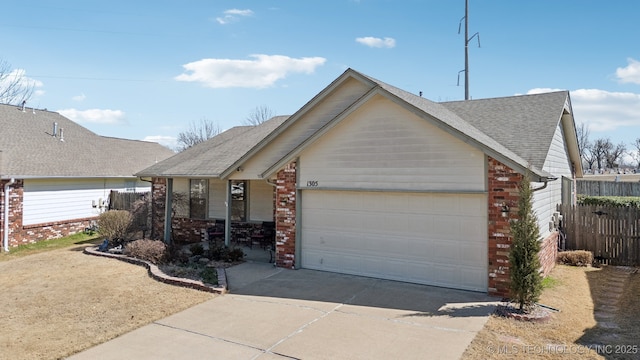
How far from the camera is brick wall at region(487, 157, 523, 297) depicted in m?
8.36

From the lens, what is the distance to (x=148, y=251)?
1221 centimetres

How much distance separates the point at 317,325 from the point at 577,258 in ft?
30.3

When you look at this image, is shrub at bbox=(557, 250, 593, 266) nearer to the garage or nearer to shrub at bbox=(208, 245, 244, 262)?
the garage

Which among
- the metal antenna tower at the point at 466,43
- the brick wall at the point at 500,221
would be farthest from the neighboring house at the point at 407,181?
the metal antenna tower at the point at 466,43

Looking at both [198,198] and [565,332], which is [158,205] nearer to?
[198,198]

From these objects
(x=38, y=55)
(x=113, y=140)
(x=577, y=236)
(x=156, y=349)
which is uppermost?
(x=38, y=55)

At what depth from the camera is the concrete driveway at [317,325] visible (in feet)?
19.6

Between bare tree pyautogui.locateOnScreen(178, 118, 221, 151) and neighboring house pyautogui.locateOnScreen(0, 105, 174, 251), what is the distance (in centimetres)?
2973

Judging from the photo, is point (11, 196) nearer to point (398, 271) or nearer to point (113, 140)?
point (113, 140)

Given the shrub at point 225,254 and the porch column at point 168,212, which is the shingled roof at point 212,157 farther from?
the shrub at point 225,254

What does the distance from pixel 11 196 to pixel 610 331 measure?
19198 millimetres

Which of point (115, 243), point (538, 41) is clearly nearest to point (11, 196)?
point (115, 243)

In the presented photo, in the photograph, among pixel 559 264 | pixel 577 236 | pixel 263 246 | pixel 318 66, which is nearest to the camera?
pixel 559 264

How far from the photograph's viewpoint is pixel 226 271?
11141mm
